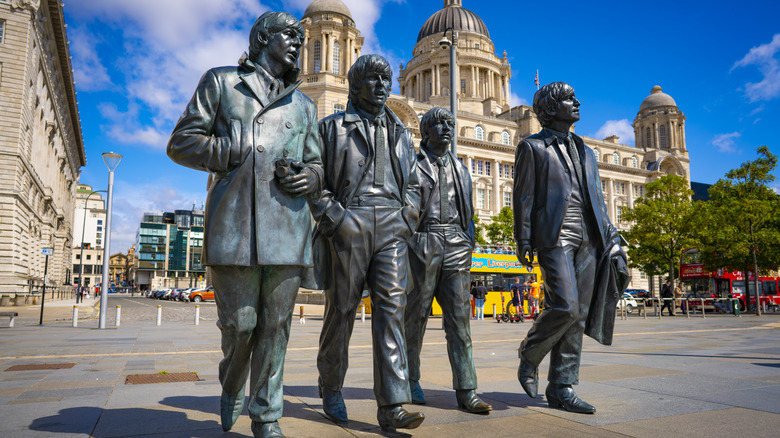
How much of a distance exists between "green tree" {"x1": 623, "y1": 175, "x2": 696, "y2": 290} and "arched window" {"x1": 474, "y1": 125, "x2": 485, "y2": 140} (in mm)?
34702

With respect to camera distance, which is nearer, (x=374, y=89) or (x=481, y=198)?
(x=374, y=89)

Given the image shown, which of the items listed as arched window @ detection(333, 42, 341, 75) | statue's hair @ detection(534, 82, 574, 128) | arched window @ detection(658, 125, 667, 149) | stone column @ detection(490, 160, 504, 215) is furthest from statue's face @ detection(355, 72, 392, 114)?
arched window @ detection(658, 125, 667, 149)

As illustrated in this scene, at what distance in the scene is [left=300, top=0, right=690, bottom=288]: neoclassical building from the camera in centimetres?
6262

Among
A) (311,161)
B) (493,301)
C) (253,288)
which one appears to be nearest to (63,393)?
(253,288)

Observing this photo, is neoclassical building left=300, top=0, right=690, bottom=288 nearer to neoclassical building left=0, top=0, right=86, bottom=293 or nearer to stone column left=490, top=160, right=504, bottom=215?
stone column left=490, top=160, right=504, bottom=215

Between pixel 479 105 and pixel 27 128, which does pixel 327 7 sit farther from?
pixel 27 128

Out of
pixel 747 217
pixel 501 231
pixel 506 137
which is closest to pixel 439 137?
pixel 747 217

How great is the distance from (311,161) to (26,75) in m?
36.4

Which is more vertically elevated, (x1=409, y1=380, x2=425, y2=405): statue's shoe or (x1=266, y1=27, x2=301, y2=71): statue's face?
(x1=266, y1=27, x2=301, y2=71): statue's face

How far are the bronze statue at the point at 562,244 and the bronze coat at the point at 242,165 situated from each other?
204 centimetres

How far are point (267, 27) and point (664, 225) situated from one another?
38689 mm

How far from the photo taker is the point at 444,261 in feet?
14.2

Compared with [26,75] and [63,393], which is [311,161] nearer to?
[63,393]

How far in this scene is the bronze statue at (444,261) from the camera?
4.21 m
